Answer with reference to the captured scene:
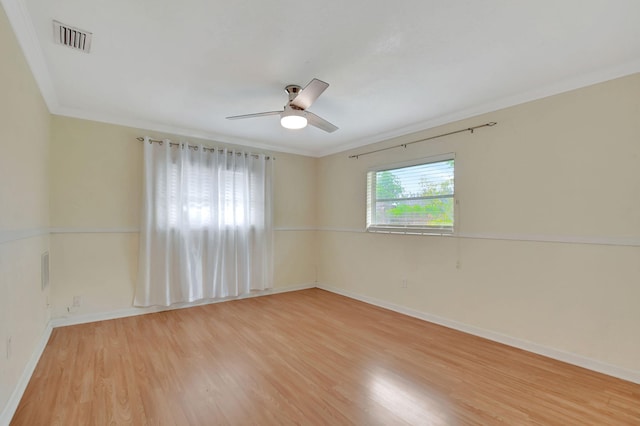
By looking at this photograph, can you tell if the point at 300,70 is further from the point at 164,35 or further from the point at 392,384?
the point at 392,384

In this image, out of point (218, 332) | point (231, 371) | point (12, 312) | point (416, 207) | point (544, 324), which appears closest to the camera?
point (12, 312)

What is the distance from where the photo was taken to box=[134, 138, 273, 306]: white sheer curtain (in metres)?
3.91

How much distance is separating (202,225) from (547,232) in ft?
13.5

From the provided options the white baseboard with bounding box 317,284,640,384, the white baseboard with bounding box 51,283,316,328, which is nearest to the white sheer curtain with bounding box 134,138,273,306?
the white baseboard with bounding box 51,283,316,328

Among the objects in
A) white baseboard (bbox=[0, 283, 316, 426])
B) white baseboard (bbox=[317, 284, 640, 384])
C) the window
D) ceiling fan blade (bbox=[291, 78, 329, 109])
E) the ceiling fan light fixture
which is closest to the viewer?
white baseboard (bbox=[0, 283, 316, 426])

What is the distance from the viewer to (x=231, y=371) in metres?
2.46

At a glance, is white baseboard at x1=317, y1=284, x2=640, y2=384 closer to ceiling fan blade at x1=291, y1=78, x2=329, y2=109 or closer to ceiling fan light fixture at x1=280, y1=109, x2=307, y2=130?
ceiling fan light fixture at x1=280, y1=109, x2=307, y2=130

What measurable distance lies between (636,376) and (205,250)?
464cm

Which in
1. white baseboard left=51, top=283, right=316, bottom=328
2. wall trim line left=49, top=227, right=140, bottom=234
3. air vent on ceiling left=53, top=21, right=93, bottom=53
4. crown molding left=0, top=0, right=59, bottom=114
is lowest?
white baseboard left=51, top=283, right=316, bottom=328

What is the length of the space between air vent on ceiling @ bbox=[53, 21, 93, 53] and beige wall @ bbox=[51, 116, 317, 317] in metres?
1.82

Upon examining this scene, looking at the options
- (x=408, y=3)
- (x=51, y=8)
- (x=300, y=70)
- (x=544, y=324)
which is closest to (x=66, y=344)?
(x=51, y=8)

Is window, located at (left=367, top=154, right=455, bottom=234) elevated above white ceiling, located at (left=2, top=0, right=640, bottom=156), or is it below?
below

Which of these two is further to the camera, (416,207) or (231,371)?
(416,207)

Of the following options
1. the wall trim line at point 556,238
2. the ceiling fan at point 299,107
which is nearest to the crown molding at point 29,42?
the ceiling fan at point 299,107
